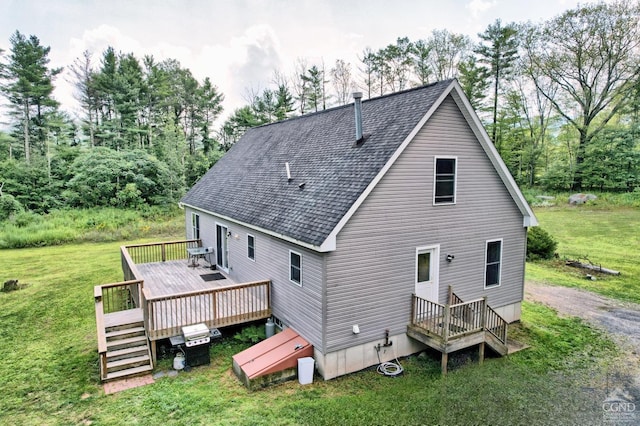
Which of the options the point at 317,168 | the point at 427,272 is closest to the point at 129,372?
the point at 317,168

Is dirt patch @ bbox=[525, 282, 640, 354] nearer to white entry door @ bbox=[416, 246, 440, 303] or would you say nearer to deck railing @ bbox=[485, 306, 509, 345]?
deck railing @ bbox=[485, 306, 509, 345]

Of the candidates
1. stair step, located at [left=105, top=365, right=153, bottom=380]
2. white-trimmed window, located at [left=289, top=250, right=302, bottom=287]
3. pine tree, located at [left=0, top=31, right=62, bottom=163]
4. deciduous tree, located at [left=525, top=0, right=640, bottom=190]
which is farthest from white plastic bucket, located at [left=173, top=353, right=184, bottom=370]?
deciduous tree, located at [left=525, top=0, right=640, bottom=190]

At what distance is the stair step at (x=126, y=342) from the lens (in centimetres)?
857

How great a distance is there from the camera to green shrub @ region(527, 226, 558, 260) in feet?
59.7

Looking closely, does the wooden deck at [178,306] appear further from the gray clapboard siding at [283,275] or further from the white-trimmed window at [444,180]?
the white-trimmed window at [444,180]

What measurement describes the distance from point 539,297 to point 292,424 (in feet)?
36.2

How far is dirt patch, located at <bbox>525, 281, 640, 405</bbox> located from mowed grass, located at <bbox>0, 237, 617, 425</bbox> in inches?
13.9

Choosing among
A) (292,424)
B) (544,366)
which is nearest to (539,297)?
(544,366)

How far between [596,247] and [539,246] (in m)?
4.68

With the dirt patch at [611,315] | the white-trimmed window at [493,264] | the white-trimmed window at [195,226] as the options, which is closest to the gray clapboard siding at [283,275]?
the white-trimmed window at [195,226]

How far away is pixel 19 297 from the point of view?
1351cm

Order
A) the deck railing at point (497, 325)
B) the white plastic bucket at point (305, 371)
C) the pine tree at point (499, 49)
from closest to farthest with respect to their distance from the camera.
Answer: the white plastic bucket at point (305, 371) < the deck railing at point (497, 325) < the pine tree at point (499, 49)

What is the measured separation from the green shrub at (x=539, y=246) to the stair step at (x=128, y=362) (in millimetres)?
17405

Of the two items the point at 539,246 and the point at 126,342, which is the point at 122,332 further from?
the point at 539,246
